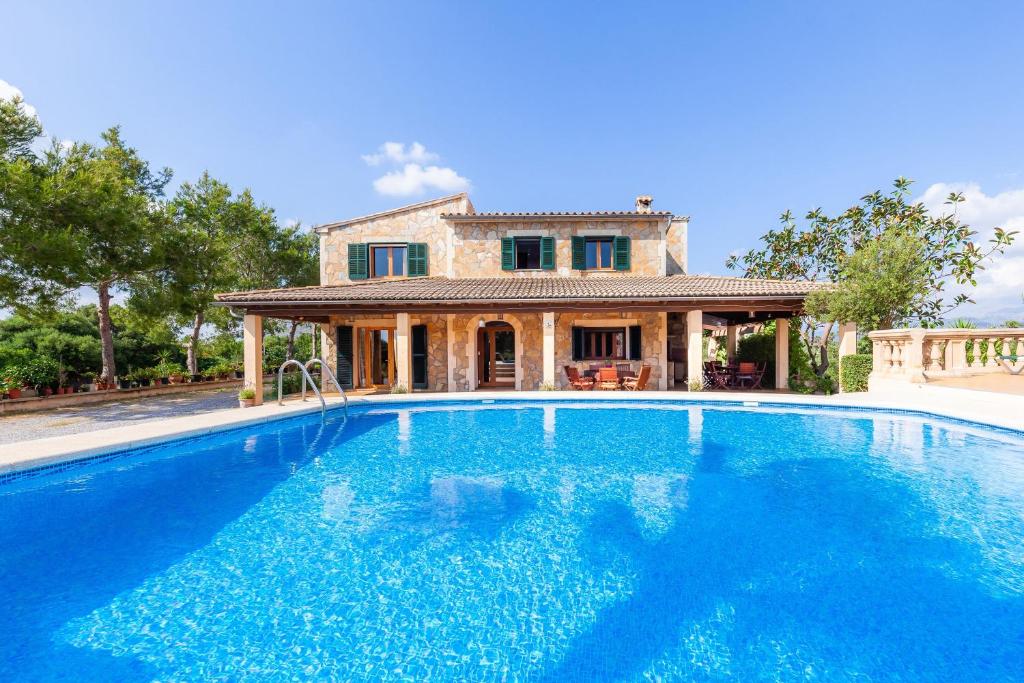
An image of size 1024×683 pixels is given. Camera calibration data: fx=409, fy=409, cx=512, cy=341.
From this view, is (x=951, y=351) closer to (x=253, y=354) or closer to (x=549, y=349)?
(x=549, y=349)

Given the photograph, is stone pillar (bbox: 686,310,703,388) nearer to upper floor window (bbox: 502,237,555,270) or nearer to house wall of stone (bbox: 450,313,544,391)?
house wall of stone (bbox: 450,313,544,391)

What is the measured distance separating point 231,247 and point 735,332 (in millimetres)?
25078

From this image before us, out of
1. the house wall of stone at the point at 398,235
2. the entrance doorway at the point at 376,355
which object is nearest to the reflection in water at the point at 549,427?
the entrance doorway at the point at 376,355

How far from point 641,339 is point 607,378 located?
2.48 m

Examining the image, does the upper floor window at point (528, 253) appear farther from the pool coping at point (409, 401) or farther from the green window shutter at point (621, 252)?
the pool coping at point (409, 401)

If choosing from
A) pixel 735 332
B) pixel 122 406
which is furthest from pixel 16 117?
pixel 735 332

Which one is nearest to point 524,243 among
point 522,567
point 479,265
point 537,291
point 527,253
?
point 527,253

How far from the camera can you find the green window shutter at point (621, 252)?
628 inches

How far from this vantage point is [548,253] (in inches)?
Answer: 634

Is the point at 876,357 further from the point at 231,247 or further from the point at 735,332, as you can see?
the point at 231,247

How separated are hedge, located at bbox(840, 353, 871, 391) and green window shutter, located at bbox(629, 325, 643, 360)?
244 inches

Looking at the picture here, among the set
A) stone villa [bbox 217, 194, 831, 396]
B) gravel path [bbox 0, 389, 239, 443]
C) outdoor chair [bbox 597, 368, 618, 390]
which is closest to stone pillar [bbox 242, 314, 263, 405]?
stone villa [bbox 217, 194, 831, 396]

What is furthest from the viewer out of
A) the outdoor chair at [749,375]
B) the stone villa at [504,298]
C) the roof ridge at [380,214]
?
the roof ridge at [380,214]

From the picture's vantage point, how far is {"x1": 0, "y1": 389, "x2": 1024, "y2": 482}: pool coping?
666 centimetres
